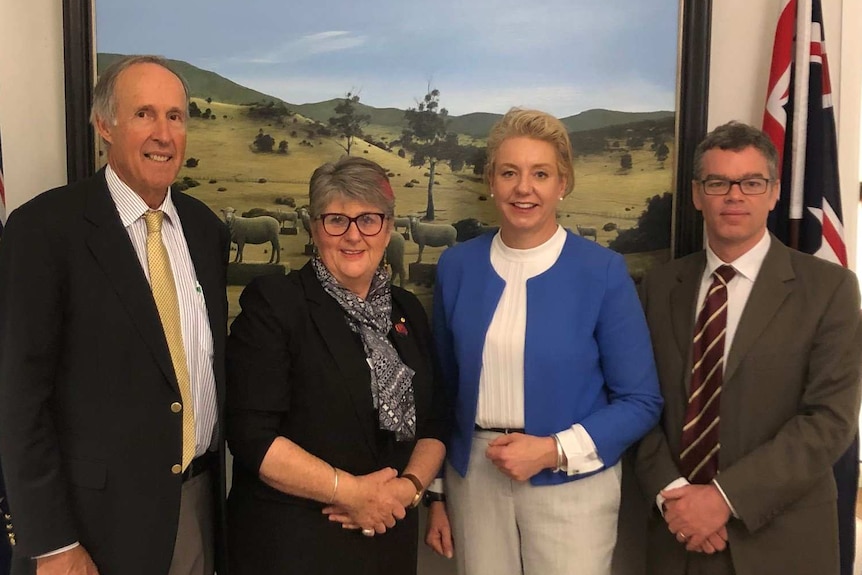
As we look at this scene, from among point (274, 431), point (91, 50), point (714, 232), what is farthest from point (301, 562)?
point (91, 50)

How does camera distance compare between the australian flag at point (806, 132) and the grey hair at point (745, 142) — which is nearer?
the grey hair at point (745, 142)

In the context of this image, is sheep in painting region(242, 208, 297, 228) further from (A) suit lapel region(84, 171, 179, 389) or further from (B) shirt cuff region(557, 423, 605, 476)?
(B) shirt cuff region(557, 423, 605, 476)

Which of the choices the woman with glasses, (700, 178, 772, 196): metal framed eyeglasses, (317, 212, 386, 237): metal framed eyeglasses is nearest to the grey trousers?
the woman with glasses

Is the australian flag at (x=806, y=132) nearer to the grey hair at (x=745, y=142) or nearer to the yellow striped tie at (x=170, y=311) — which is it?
the grey hair at (x=745, y=142)

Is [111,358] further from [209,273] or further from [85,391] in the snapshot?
[209,273]

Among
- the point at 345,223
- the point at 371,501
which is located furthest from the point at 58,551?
the point at 345,223

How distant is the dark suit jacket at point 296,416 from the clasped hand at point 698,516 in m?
0.80

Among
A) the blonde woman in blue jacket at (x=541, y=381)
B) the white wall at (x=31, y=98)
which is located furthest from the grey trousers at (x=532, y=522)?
the white wall at (x=31, y=98)

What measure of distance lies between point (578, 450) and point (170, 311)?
1.06 m

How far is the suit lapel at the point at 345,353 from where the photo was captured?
1569 millimetres

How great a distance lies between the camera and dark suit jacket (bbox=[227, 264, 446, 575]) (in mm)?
1526

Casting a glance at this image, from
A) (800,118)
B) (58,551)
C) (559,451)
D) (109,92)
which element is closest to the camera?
(58,551)

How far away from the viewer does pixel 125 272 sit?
1.42 meters

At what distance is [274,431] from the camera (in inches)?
60.2
